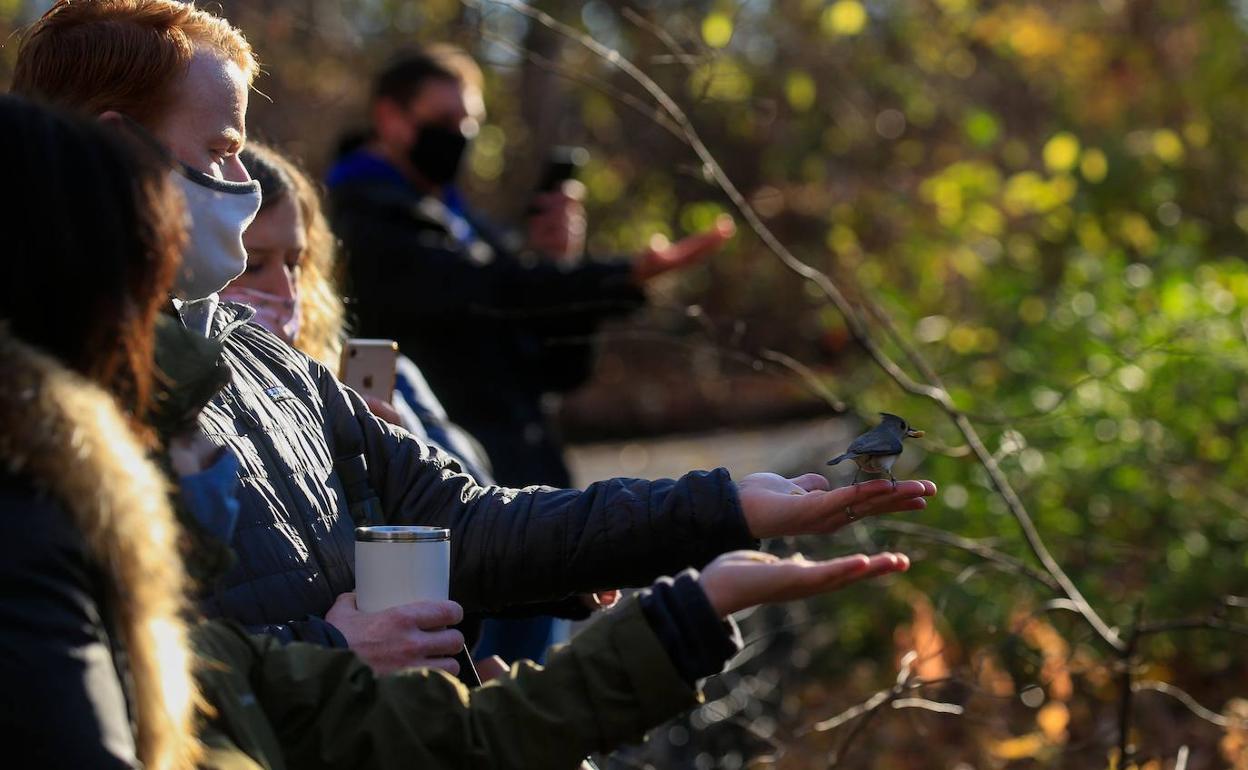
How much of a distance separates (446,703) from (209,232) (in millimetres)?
918

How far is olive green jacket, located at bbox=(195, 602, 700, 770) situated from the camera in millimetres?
2018

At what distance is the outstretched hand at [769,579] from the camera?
2057 mm

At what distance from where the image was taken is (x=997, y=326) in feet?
25.0

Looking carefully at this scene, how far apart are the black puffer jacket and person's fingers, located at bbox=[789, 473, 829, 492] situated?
0.40 feet

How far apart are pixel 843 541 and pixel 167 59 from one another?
12.5 feet

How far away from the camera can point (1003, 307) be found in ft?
24.5

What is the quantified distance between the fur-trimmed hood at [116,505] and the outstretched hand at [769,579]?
665 mm

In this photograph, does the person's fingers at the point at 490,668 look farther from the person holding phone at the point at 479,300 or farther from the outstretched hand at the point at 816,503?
the person holding phone at the point at 479,300

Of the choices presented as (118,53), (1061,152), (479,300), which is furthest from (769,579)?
(1061,152)

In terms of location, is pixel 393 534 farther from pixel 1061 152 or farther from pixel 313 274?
pixel 1061 152

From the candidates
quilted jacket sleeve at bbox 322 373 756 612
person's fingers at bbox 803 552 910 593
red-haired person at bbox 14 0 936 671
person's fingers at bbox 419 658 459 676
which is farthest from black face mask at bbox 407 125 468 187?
person's fingers at bbox 803 552 910 593

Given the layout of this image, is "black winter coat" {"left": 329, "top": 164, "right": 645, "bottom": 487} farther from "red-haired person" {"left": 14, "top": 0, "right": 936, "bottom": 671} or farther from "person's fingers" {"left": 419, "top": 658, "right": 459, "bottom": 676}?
"person's fingers" {"left": 419, "top": 658, "right": 459, "bottom": 676}

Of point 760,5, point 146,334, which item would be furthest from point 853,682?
point 760,5

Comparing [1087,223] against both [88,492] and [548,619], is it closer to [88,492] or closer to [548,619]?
[548,619]
